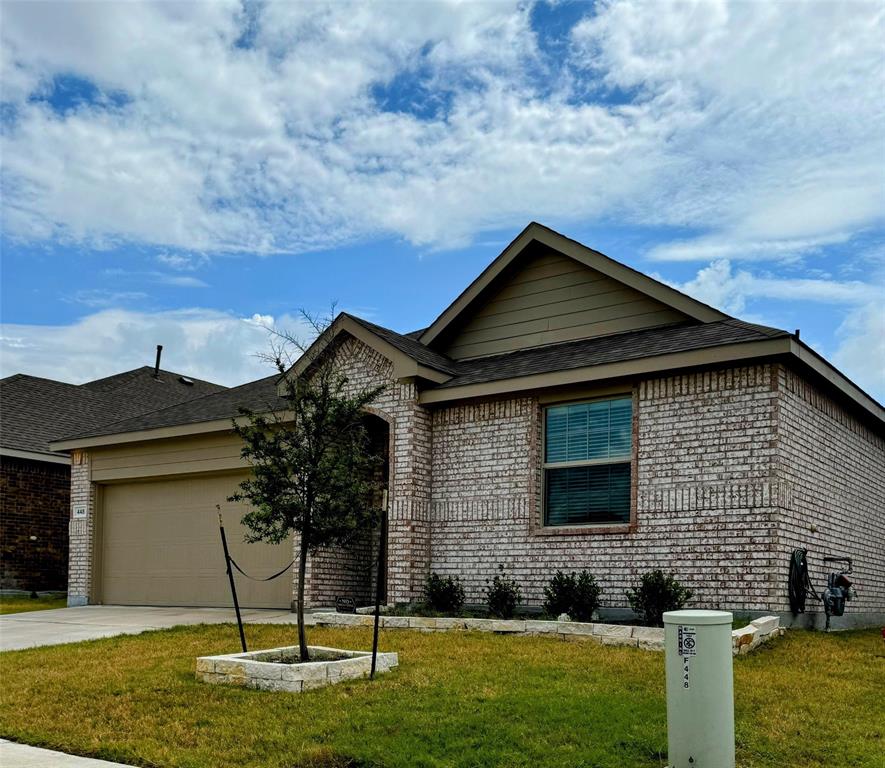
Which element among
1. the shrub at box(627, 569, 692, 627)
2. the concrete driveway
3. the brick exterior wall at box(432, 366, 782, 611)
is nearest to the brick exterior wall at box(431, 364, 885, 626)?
the brick exterior wall at box(432, 366, 782, 611)

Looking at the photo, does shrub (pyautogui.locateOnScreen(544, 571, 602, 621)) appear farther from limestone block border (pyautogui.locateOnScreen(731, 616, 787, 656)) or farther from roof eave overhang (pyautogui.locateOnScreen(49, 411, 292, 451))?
roof eave overhang (pyautogui.locateOnScreen(49, 411, 292, 451))

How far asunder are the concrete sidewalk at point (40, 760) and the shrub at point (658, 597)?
724cm

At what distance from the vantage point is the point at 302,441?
10.8m

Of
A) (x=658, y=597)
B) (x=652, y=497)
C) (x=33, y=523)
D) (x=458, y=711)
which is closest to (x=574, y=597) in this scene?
(x=658, y=597)

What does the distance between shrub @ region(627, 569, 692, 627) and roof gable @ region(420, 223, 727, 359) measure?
164 inches

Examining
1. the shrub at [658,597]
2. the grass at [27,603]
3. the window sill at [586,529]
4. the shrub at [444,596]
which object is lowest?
the grass at [27,603]

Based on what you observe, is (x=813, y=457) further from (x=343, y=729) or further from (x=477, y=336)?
(x=343, y=729)

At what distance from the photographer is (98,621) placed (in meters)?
16.4

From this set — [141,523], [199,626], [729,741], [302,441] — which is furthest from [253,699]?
[141,523]

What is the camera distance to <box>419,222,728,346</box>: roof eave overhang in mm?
14789

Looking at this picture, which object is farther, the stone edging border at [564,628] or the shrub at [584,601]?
the shrub at [584,601]

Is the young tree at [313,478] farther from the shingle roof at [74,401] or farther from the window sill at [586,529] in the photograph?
the shingle roof at [74,401]

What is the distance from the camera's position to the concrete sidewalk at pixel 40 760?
23.6 feet

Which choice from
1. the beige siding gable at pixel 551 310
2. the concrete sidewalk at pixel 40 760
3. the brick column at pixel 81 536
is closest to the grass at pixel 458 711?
the concrete sidewalk at pixel 40 760
